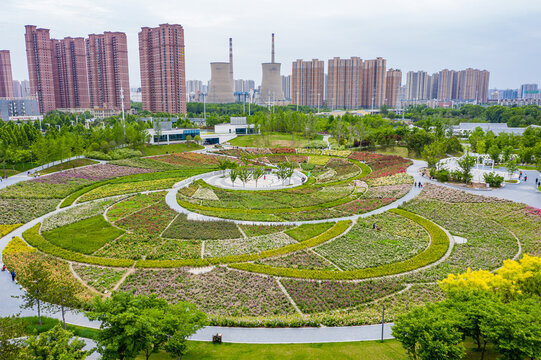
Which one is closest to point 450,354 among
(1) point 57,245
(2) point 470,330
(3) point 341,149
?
(2) point 470,330

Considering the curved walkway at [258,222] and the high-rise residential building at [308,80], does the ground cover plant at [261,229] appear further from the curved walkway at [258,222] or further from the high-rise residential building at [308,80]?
the high-rise residential building at [308,80]

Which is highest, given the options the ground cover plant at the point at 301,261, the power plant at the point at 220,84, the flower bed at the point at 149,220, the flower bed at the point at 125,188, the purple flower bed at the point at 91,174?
the power plant at the point at 220,84

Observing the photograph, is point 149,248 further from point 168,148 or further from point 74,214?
point 168,148

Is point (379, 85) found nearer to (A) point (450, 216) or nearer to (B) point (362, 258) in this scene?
(A) point (450, 216)

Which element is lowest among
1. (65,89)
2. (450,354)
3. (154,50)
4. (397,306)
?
(397,306)

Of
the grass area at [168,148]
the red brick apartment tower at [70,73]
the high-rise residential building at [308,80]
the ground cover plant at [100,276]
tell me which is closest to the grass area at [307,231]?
the ground cover plant at [100,276]
